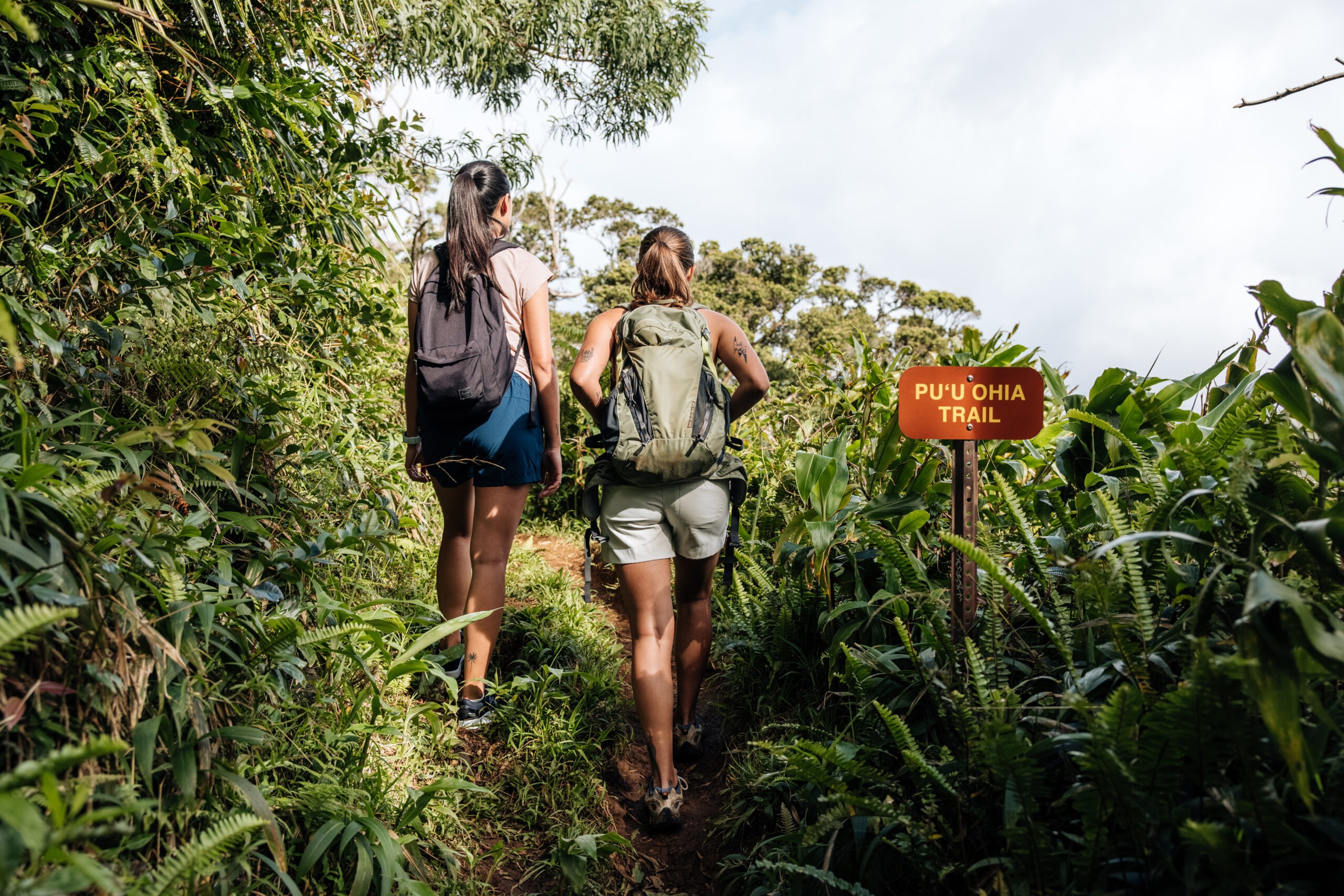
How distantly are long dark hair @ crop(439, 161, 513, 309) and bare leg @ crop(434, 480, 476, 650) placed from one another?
2.14 feet

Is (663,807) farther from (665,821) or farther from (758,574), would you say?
(758,574)

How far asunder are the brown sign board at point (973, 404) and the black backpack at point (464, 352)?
4.17 feet

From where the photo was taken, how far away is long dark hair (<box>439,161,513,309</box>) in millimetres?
2457

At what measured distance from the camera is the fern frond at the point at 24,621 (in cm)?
104

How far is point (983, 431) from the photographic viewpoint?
1979 mm

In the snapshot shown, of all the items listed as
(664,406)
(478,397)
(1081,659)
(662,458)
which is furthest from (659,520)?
(1081,659)

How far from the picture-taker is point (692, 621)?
2502 millimetres

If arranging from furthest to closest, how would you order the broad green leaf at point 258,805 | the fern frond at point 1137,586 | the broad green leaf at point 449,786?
1. the broad green leaf at point 449,786
2. the fern frond at point 1137,586
3. the broad green leaf at point 258,805

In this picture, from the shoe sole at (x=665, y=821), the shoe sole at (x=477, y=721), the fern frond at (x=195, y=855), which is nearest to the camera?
the fern frond at (x=195, y=855)

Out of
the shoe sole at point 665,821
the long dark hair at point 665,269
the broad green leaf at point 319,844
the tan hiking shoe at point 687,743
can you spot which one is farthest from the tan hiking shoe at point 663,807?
the long dark hair at point 665,269

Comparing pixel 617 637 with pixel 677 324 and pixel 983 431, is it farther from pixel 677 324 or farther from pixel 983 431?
pixel 983 431

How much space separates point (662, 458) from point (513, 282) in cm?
86

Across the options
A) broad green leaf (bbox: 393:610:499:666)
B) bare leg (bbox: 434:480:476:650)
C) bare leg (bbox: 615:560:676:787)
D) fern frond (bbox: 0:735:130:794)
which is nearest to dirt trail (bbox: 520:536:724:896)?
bare leg (bbox: 615:560:676:787)

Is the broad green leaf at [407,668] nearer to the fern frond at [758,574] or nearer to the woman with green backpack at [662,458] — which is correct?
the woman with green backpack at [662,458]
